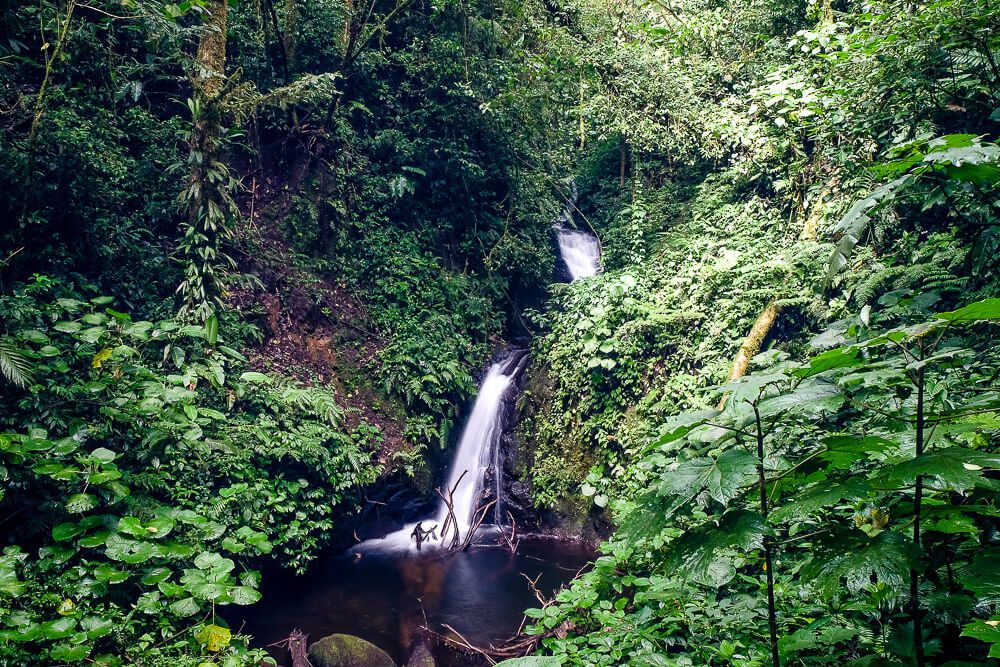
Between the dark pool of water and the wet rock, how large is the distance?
173mm

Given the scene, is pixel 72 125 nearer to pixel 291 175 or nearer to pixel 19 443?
pixel 291 175

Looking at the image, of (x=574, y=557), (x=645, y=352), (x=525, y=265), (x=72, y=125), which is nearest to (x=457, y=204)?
(x=525, y=265)

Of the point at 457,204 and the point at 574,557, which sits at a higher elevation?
the point at 457,204

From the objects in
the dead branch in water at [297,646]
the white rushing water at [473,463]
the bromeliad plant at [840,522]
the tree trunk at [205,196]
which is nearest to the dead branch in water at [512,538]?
the white rushing water at [473,463]

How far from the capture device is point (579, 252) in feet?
39.7

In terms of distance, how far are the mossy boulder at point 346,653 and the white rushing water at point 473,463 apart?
2.30 m

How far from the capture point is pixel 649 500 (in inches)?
51.8

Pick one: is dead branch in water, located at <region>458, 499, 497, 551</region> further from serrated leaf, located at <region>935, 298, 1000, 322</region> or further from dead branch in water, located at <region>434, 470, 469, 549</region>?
serrated leaf, located at <region>935, 298, 1000, 322</region>

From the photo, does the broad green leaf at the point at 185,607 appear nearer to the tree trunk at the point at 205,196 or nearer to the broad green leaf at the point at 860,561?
the tree trunk at the point at 205,196

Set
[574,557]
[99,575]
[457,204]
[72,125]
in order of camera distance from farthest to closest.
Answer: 1. [457,204]
2. [574,557]
3. [72,125]
4. [99,575]

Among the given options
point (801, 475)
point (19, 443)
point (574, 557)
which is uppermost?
point (801, 475)

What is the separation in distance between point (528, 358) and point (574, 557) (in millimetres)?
3789

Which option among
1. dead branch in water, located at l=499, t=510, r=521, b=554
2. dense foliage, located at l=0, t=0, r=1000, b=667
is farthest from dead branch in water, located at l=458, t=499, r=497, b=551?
dense foliage, located at l=0, t=0, r=1000, b=667

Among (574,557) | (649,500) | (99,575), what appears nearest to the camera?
(649,500)
